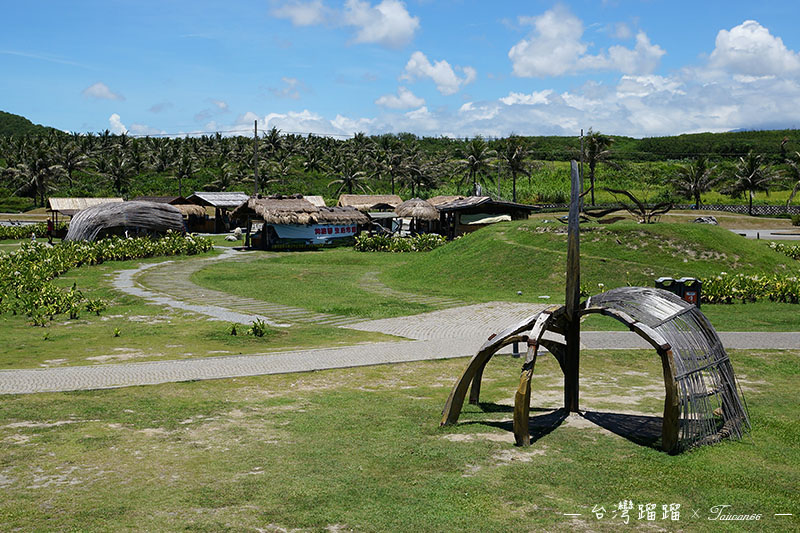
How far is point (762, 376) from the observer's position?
43.9 ft

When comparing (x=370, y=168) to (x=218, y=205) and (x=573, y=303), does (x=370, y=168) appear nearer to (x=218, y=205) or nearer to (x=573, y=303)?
(x=218, y=205)

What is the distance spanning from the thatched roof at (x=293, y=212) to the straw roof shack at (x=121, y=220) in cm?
462

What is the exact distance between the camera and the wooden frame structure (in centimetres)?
887

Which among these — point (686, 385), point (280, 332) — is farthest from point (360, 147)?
Answer: point (686, 385)

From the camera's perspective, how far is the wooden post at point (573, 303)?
9.78 m

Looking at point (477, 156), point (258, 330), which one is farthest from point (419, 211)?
point (258, 330)

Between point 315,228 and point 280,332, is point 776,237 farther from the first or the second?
point 280,332

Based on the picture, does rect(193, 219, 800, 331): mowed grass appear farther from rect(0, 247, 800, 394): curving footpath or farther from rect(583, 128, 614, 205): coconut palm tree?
rect(583, 128, 614, 205): coconut palm tree

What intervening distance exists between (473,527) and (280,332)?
1205 cm

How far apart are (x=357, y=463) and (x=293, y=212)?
39.1m

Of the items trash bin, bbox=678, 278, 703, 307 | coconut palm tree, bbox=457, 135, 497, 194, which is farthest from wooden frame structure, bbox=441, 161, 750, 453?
coconut palm tree, bbox=457, 135, 497, 194

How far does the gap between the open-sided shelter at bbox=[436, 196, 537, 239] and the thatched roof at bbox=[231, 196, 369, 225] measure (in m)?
7.29

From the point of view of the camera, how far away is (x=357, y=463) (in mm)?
8375

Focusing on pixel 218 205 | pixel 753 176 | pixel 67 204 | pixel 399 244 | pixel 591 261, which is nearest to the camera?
pixel 591 261
